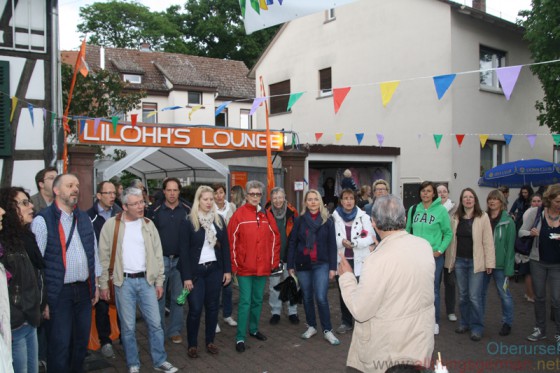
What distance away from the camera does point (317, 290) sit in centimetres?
589

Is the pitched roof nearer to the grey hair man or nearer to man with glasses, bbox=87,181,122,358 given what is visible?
man with glasses, bbox=87,181,122,358

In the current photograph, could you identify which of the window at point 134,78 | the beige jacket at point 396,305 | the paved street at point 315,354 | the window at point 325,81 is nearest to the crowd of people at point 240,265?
the beige jacket at point 396,305

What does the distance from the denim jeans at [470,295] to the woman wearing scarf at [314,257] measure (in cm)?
165

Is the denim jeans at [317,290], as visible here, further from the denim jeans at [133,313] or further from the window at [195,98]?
the window at [195,98]

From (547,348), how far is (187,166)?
9625mm

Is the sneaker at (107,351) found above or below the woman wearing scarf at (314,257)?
below

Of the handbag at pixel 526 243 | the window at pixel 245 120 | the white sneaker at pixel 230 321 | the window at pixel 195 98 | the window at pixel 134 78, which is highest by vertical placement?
the window at pixel 134 78

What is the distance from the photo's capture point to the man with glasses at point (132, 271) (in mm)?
4715

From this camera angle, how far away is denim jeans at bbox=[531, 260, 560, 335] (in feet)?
18.6

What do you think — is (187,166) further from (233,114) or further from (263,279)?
(233,114)

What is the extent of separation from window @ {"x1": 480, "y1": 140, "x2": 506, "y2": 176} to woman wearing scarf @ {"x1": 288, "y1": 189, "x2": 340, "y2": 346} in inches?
408

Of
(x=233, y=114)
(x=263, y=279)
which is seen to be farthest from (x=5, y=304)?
(x=233, y=114)

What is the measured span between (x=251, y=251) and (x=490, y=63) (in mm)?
12565

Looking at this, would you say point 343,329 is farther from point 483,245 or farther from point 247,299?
point 483,245
